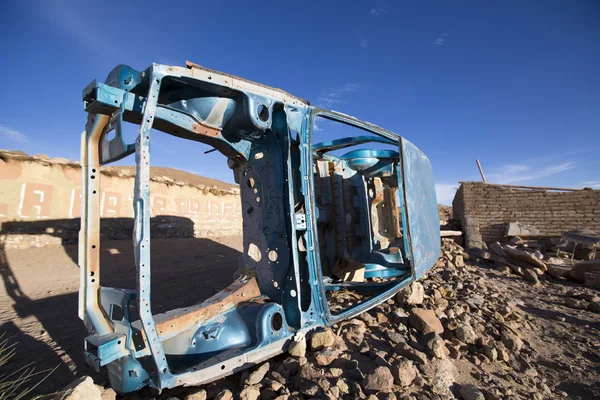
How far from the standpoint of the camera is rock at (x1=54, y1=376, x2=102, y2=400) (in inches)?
67.9

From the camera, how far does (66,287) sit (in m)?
5.75

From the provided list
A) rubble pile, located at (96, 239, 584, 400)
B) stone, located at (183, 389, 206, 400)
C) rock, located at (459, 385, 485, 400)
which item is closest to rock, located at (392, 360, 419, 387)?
rubble pile, located at (96, 239, 584, 400)

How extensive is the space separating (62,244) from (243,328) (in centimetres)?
950

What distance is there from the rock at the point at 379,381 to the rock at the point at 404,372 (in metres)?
0.09

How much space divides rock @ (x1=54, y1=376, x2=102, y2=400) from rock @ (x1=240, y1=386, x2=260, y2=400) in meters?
0.94

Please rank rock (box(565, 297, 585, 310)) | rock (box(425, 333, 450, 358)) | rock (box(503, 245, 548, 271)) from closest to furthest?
rock (box(425, 333, 450, 358)), rock (box(565, 297, 585, 310)), rock (box(503, 245, 548, 271))

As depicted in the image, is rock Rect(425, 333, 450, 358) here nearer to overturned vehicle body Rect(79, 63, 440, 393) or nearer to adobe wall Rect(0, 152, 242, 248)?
overturned vehicle body Rect(79, 63, 440, 393)

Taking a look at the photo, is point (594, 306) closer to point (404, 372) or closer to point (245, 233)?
point (404, 372)

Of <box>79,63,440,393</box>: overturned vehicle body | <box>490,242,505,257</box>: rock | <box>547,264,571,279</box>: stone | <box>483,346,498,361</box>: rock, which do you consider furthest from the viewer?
<box>490,242,505,257</box>: rock

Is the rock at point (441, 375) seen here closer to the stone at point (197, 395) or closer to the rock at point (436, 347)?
the rock at point (436, 347)

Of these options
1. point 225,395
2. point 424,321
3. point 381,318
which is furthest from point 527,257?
point 225,395

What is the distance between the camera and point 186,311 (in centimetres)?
244

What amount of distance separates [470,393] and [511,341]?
4.68ft

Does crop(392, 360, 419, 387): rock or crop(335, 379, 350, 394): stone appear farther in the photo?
crop(392, 360, 419, 387): rock
